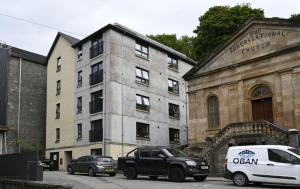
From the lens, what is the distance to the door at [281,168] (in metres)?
17.9

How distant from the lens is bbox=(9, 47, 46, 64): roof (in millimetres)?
47650

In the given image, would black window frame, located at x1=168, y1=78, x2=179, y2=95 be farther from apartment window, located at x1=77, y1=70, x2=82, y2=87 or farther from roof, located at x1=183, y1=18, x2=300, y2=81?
roof, located at x1=183, y1=18, x2=300, y2=81

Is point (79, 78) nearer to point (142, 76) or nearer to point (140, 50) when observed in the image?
point (142, 76)

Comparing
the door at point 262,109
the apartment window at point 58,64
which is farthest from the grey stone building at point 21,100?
the door at point 262,109

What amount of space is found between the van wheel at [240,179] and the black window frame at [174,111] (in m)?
25.8

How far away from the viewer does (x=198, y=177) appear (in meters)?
22.2

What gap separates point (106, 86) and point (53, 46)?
11.9m

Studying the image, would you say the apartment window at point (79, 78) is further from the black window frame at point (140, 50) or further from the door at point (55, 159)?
the door at point (55, 159)

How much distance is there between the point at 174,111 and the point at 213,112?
12930 millimetres

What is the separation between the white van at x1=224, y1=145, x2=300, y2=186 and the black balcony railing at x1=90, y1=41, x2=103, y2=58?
22834 mm

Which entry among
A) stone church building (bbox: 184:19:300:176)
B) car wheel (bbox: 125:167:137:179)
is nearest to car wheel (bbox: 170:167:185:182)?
car wheel (bbox: 125:167:137:179)

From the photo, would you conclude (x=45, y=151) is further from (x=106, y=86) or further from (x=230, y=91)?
(x=230, y=91)

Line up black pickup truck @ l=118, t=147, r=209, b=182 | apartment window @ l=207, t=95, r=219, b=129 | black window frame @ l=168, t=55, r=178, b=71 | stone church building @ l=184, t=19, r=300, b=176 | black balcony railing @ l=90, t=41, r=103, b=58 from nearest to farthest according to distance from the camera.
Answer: black pickup truck @ l=118, t=147, r=209, b=182 < stone church building @ l=184, t=19, r=300, b=176 < apartment window @ l=207, t=95, r=219, b=129 < black balcony railing @ l=90, t=41, r=103, b=58 < black window frame @ l=168, t=55, r=178, b=71

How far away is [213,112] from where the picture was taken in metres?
33.8
